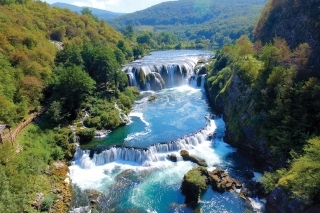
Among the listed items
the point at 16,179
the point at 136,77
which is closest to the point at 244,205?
the point at 16,179

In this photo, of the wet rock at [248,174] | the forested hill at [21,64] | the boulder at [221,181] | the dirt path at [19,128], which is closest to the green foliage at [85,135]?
the dirt path at [19,128]

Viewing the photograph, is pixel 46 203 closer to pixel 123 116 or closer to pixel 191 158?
pixel 191 158

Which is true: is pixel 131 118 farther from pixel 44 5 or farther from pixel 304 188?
pixel 44 5

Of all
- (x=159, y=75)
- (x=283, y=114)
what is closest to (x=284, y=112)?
(x=283, y=114)

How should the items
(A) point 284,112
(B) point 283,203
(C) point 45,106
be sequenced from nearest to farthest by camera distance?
1. (B) point 283,203
2. (A) point 284,112
3. (C) point 45,106

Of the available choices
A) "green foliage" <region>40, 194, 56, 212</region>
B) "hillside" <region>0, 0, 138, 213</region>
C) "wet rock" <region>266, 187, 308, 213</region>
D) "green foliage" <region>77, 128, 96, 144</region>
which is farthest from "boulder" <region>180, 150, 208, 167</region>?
"green foliage" <region>40, 194, 56, 212</region>
